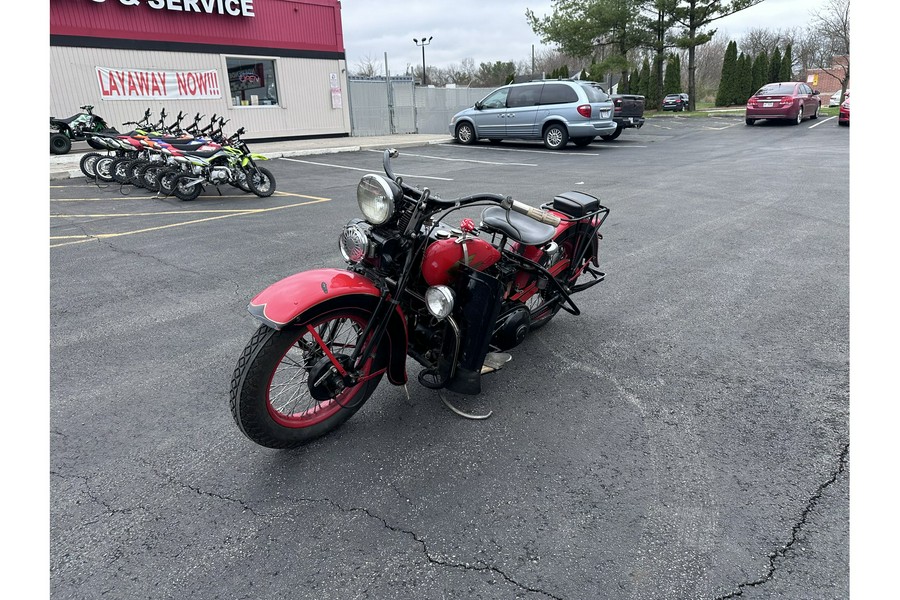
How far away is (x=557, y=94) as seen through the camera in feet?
53.7

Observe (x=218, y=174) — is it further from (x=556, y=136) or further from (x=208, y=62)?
(x=556, y=136)

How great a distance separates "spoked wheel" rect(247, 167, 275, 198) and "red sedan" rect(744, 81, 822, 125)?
20921mm

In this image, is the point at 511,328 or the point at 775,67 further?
the point at 775,67

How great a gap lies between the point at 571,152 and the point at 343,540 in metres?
15.3

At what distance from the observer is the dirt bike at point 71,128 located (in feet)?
45.3

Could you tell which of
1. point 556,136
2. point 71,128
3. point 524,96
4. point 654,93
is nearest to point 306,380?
point 71,128

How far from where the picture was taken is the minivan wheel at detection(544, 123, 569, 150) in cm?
1648

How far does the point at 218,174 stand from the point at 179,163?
0.78 m

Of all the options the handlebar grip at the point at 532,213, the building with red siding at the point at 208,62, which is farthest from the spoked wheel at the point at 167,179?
the handlebar grip at the point at 532,213

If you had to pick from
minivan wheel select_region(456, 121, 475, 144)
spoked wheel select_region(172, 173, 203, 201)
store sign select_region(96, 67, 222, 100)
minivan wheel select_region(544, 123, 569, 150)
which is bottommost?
spoked wheel select_region(172, 173, 203, 201)

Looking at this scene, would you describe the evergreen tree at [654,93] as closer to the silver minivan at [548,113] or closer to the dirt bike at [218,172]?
the silver minivan at [548,113]

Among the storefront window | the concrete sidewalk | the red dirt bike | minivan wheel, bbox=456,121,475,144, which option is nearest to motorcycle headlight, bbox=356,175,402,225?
the red dirt bike

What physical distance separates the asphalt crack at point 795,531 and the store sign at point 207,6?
1872 centimetres

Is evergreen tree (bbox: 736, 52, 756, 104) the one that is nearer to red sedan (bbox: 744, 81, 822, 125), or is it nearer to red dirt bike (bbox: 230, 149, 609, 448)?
red sedan (bbox: 744, 81, 822, 125)
